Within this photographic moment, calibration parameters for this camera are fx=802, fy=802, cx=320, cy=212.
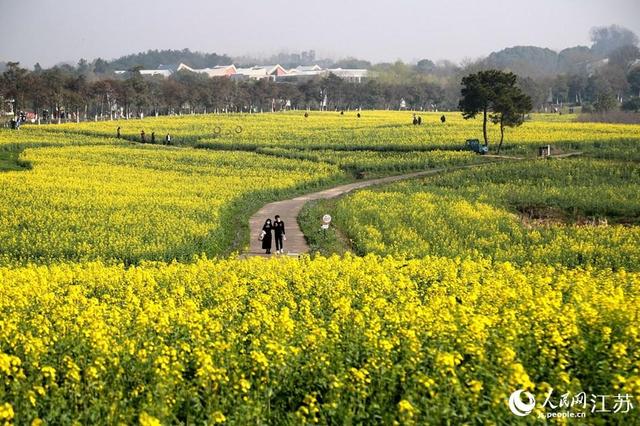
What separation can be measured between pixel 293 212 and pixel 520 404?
29.3 m

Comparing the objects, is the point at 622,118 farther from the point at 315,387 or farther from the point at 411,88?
the point at 315,387

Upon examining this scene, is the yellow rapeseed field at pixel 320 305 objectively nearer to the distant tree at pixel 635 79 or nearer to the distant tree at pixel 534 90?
the distant tree at pixel 534 90

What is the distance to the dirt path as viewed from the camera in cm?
2916

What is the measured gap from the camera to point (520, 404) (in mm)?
8641

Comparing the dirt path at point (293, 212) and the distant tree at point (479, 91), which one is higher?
the distant tree at point (479, 91)

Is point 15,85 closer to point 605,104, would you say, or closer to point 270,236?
point 605,104

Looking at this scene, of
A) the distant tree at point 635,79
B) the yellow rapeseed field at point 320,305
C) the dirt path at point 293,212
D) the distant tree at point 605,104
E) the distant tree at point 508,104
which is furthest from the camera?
the distant tree at point 635,79

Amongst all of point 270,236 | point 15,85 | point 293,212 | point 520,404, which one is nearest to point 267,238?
point 270,236

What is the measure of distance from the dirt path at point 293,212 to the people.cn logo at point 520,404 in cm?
1914

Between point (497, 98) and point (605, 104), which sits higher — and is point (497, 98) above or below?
below

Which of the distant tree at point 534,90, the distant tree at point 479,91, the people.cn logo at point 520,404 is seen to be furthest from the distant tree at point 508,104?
the distant tree at point 534,90

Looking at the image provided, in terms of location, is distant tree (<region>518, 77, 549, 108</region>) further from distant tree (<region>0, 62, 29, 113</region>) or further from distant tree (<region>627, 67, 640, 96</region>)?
distant tree (<region>0, 62, 29, 113</region>)

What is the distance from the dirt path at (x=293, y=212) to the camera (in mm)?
29156

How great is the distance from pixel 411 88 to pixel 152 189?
125 m
